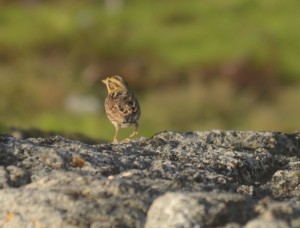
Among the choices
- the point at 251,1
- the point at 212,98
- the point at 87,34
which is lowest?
the point at 212,98

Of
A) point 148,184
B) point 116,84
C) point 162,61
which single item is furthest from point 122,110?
point 162,61

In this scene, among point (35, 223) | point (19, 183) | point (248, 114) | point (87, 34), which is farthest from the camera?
point (87, 34)

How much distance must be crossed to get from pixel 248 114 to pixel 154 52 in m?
11.5

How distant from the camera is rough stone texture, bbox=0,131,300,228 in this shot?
640 centimetres

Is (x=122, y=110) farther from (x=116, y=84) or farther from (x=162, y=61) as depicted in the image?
(x=162, y=61)

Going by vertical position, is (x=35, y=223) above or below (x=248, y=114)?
below

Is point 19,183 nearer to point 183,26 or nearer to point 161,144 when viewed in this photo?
point 161,144

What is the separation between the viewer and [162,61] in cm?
4909

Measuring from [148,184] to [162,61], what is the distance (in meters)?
42.2

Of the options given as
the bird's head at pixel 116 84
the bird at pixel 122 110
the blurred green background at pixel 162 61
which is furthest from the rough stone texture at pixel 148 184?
the blurred green background at pixel 162 61

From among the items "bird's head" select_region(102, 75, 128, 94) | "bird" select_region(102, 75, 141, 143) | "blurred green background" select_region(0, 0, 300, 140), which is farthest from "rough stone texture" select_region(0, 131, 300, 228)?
"blurred green background" select_region(0, 0, 300, 140)

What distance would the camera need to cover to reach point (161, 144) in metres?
8.84

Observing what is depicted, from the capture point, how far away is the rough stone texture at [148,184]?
6.40 metres

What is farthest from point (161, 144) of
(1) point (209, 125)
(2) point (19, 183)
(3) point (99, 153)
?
(1) point (209, 125)
